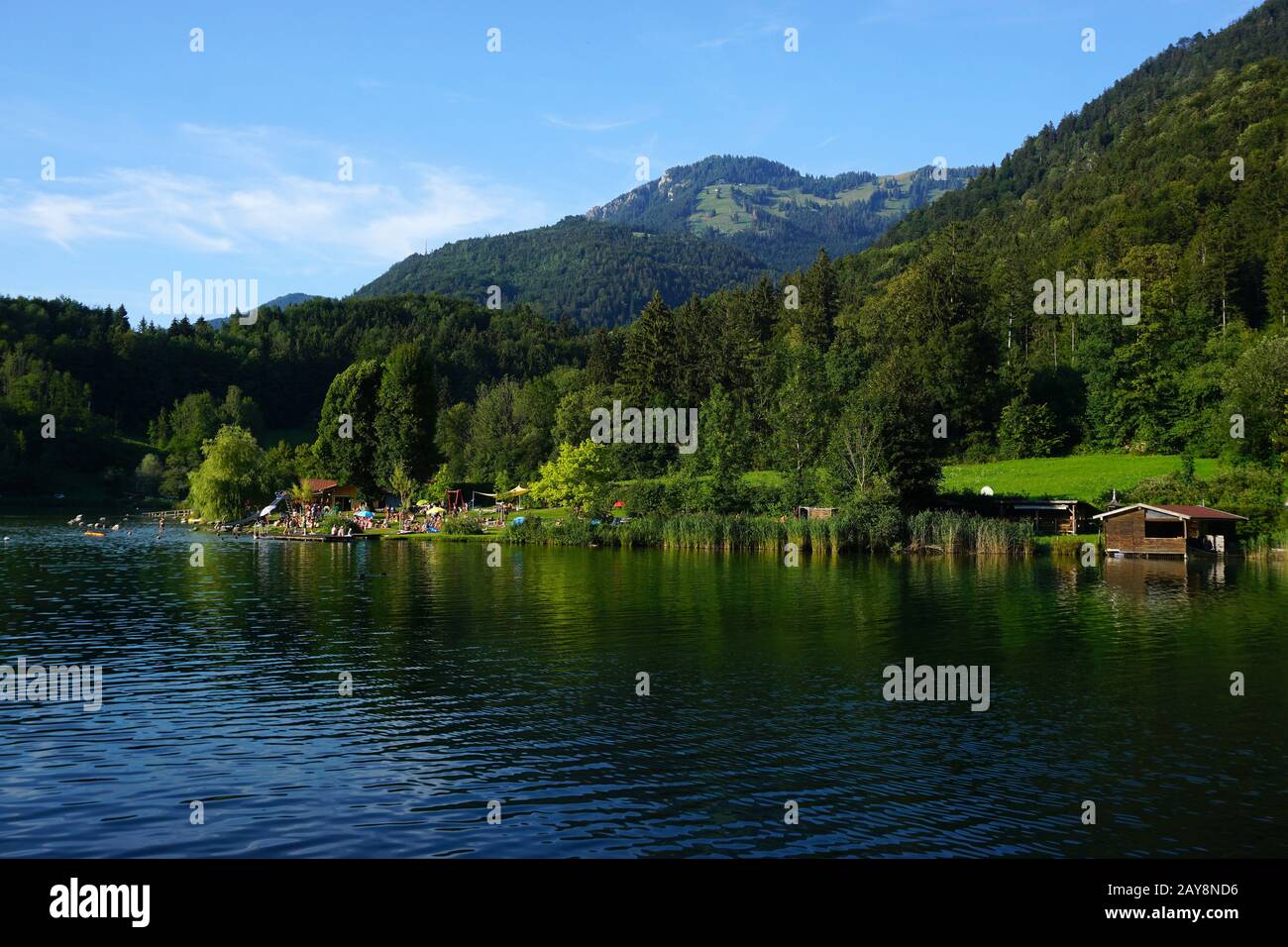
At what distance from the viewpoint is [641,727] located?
2431cm

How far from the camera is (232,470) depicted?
103 m

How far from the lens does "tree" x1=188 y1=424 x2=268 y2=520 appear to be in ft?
334

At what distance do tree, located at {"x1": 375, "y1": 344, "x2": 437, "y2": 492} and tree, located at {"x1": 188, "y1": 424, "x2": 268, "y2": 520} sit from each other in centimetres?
1359

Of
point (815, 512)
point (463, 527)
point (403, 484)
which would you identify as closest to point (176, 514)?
point (403, 484)

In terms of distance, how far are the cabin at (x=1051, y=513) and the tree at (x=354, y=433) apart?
67.6 metres

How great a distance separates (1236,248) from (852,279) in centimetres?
7093

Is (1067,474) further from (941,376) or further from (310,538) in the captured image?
(310,538)

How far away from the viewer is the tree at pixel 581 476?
91938mm

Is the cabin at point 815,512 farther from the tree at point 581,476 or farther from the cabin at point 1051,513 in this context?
the tree at point 581,476

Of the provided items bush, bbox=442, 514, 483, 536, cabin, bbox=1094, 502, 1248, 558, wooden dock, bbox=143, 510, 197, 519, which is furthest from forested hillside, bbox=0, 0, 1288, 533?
wooden dock, bbox=143, 510, 197, 519

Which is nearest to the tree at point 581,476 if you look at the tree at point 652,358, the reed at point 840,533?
the reed at point 840,533

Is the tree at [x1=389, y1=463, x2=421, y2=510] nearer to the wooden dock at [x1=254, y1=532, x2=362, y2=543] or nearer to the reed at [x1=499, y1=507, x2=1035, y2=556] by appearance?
the wooden dock at [x1=254, y1=532, x2=362, y2=543]

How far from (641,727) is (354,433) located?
319ft
